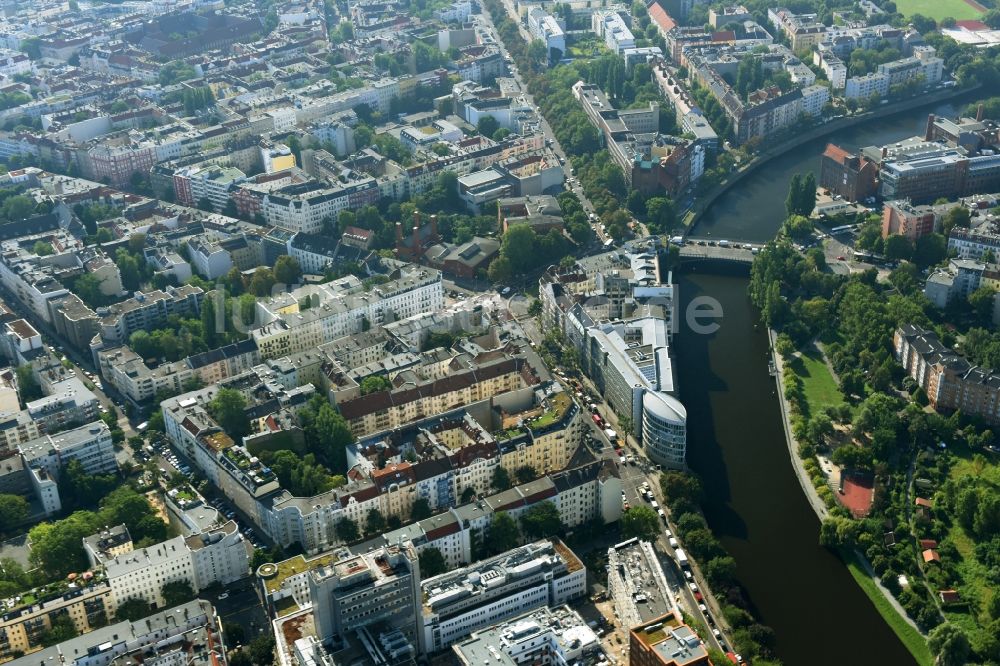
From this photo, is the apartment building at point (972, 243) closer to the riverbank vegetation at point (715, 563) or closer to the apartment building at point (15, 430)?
the riverbank vegetation at point (715, 563)

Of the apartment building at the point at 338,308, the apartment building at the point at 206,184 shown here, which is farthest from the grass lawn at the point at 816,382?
the apartment building at the point at 206,184

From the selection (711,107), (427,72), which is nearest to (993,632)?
(711,107)

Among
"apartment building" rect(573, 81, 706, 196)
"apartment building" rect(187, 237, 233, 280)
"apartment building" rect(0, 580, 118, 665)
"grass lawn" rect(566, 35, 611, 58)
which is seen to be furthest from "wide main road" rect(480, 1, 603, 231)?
"apartment building" rect(0, 580, 118, 665)

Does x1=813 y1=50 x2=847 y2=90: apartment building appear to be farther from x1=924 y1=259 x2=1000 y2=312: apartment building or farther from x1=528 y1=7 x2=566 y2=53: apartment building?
x1=924 y1=259 x2=1000 y2=312: apartment building

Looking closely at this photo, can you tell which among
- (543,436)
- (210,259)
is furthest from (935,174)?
(210,259)

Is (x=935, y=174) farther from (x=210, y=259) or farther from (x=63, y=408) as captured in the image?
(x=63, y=408)
